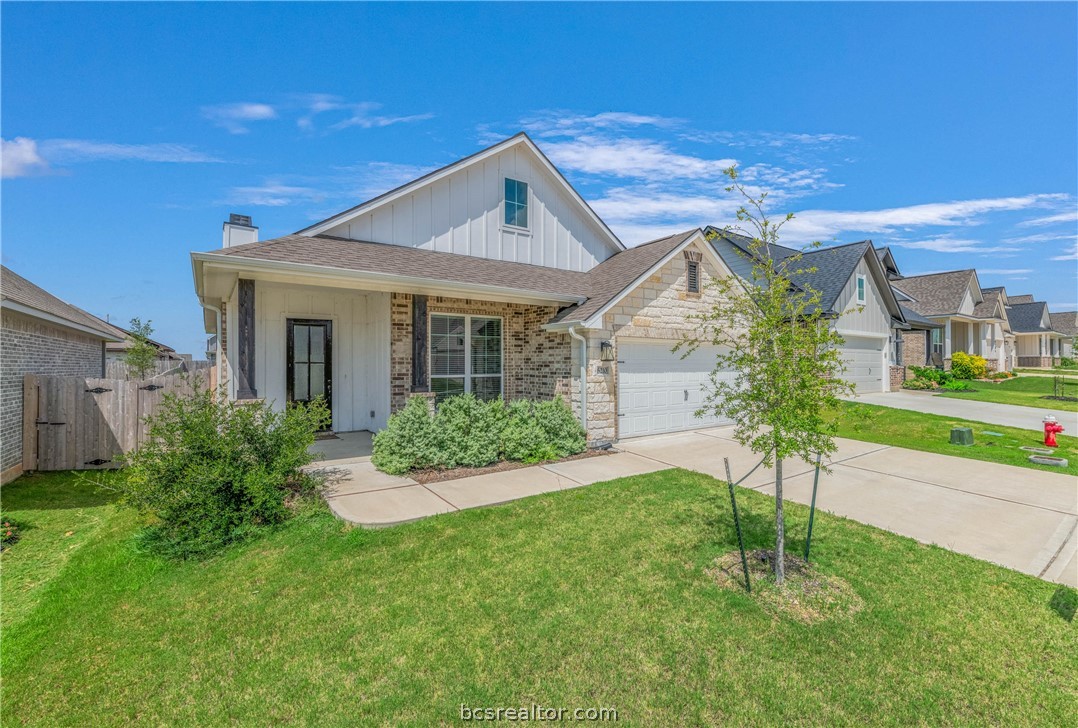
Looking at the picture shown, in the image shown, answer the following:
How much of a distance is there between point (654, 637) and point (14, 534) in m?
7.17

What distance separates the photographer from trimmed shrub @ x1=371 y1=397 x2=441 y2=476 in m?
7.17

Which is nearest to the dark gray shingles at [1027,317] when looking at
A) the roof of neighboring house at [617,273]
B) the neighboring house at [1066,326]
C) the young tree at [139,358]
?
the neighboring house at [1066,326]

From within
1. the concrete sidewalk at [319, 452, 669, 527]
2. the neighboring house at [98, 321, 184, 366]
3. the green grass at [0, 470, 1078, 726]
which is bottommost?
→ the green grass at [0, 470, 1078, 726]

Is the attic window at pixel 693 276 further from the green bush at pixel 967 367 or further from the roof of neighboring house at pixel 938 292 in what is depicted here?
the roof of neighboring house at pixel 938 292

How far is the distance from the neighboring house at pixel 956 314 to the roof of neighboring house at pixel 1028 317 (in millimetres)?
13419

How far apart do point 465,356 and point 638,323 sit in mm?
3805

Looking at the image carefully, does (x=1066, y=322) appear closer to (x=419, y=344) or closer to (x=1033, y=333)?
(x=1033, y=333)

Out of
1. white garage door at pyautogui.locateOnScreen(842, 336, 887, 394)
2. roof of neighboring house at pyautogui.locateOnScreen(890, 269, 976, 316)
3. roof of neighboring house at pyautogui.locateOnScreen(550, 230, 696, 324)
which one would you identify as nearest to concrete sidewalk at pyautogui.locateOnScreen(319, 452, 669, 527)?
roof of neighboring house at pyautogui.locateOnScreen(550, 230, 696, 324)

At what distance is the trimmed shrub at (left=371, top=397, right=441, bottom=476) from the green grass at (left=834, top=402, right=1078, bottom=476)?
652cm

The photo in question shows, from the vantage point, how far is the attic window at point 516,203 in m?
11.4

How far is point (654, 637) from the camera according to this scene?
322 centimetres

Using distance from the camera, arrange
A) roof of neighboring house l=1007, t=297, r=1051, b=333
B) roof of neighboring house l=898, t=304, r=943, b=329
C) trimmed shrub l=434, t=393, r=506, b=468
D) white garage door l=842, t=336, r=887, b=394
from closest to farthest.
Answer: trimmed shrub l=434, t=393, r=506, b=468
white garage door l=842, t=336, r=887, b=394
roof of neighboring house l=898, t=304, r=943, b=329
roof of neighboring house l=1007, t=297, r=1051, b=333

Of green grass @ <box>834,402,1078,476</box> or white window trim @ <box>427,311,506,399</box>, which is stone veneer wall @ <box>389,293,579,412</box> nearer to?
white window trim @ <box>427,311,506,399</box>

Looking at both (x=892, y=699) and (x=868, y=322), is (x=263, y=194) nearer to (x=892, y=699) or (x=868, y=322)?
(x=892, y=699)
